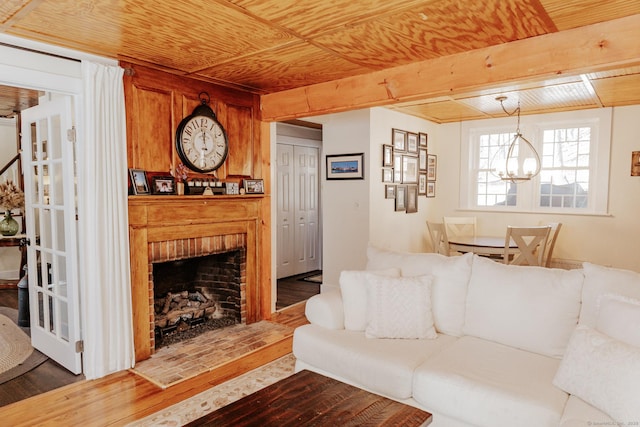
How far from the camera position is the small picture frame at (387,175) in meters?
5.18

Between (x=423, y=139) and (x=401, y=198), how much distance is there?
110 cm

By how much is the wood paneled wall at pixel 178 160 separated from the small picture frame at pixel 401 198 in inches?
76.2

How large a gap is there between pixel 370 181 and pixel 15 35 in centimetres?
350

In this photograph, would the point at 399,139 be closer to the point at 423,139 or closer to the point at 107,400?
the point at 423,139

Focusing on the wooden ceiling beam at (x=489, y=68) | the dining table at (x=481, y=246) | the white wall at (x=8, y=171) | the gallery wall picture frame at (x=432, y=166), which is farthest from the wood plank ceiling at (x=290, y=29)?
the white wall at (x=8, y=171)

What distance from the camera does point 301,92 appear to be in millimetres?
3834

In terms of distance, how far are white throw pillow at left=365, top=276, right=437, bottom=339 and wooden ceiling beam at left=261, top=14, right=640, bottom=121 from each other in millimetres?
1398

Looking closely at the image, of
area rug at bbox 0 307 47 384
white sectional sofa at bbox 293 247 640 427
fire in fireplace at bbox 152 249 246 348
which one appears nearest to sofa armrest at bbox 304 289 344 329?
white sectional sofa at bbox 293 247 640 427

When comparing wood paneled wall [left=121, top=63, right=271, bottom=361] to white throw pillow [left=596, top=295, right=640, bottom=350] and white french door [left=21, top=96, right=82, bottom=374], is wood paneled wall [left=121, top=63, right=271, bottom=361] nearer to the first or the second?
white french door [left=21, top=96, right=82, bottom=374]

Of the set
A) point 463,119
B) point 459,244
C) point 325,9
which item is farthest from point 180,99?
point 463,119

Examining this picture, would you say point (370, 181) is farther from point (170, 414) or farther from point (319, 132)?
point (170, 414)

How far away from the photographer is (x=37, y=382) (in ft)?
9.70

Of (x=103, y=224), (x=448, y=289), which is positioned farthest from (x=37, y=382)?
(x=448, y=289)

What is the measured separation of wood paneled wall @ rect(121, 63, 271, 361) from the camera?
10.6 feet
